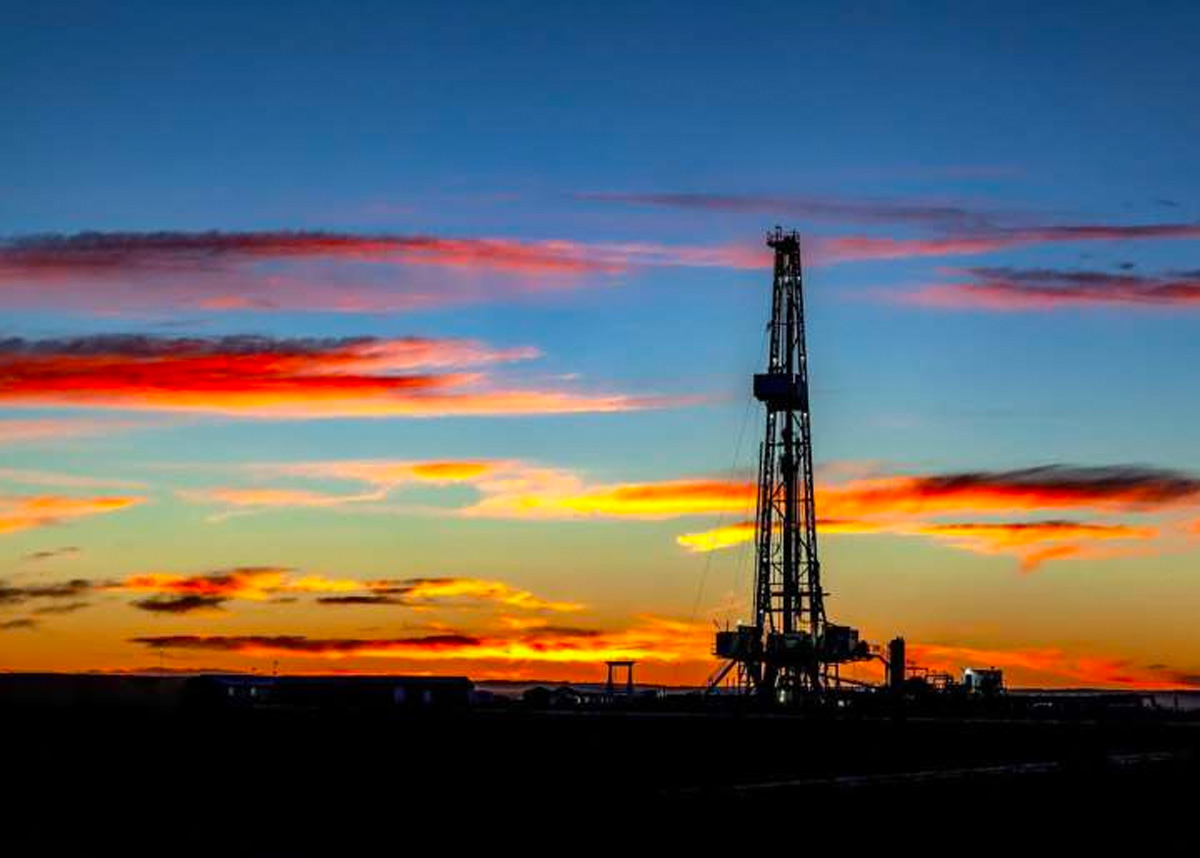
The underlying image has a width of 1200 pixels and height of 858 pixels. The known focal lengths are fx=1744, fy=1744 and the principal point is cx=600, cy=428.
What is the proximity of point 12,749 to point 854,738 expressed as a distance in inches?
1941

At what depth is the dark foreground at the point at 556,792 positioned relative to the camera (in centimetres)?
3931

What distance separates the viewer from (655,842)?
37.3 metres

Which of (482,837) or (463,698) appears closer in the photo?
(482,837)

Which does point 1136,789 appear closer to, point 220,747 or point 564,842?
point 564,842

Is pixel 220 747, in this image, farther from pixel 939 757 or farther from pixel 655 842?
pixel 655 842

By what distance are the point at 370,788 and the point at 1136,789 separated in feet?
80.3

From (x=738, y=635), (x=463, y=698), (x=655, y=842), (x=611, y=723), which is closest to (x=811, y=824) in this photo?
(x=655, y=842)

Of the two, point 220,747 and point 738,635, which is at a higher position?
point 738,635

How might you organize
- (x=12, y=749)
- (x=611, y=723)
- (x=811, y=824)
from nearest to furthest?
1. (x=811, y=824)
2. (x=12, y=749)
3. (x=611, y=723)

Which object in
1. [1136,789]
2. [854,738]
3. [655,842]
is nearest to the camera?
[655,842]

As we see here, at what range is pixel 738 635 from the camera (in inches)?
6511

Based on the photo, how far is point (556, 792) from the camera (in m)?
54.8

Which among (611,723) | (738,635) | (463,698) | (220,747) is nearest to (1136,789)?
(220,747)

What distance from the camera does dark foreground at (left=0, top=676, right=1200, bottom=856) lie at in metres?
39.3
